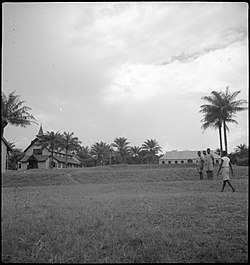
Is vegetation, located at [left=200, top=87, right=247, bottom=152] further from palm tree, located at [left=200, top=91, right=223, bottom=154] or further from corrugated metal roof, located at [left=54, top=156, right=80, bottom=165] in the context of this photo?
corrugated metal roof, located at [left=54, top=156, right=80, bottom=165]

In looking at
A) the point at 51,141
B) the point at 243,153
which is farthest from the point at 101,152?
the point at 243,153

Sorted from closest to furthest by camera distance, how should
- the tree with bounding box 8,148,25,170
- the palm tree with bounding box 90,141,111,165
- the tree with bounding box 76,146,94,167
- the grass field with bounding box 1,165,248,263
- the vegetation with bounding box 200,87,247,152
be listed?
the grass field with bounding box 1,165,248,263 < the tree with bounding box 8,148,25,170 < the vegetation with bounding box 200,87,247,152 < the palm tree with bounding box 90,141,111,165 < the tree with bounding box 76,146,94,167

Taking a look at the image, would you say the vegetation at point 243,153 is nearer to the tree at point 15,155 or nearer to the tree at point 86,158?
the tree at point 15,155

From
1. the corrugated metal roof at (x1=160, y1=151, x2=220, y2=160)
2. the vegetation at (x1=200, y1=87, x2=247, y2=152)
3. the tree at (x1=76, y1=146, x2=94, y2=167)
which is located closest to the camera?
the vegetation at (x1=200, y1=87, x2=247, y2=152)

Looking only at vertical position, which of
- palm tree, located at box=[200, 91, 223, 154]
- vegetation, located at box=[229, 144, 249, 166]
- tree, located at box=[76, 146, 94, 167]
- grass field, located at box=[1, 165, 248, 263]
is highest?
palm tree, located at box=[200, 91, 223, 154]

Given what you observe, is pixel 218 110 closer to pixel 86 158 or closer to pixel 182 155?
pixel 182 155

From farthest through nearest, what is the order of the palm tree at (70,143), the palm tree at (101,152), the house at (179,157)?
the palm tree at (101,152) → the house at (179,157) → the palm tree at (70,143)

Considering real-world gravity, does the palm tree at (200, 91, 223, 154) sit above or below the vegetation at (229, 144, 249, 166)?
above

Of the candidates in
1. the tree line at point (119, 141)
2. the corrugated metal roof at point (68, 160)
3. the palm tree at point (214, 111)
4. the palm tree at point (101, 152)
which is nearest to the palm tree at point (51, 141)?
the tree line at point (119, 141)

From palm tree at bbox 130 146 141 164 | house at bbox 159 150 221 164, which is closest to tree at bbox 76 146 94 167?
palm tree at bbox 130 146 141 164

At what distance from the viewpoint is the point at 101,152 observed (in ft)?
210

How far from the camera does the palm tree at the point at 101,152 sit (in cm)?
6325

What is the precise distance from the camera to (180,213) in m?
5.85

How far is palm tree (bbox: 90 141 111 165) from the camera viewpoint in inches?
2490
